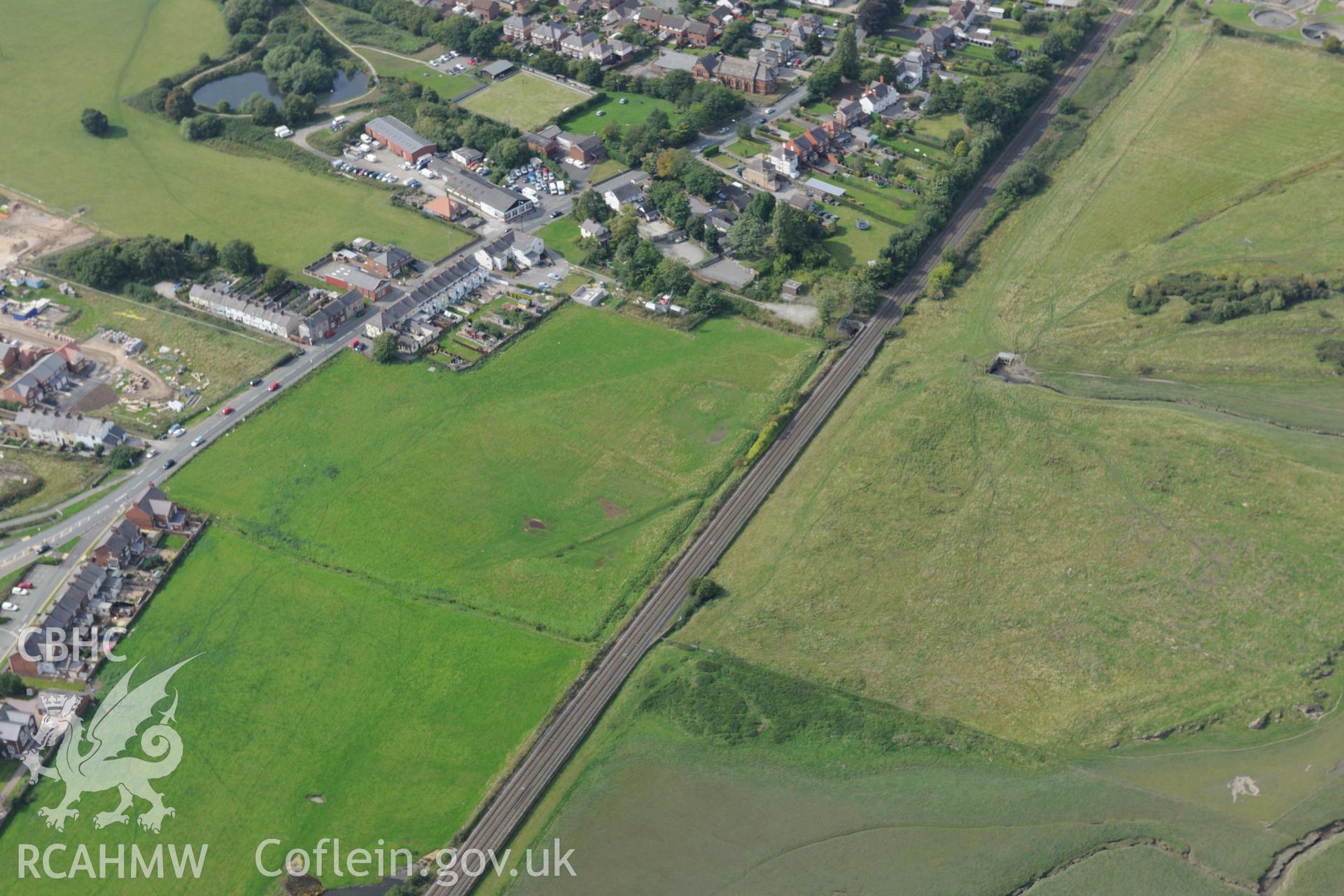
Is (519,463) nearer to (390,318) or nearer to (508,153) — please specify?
(390,318)

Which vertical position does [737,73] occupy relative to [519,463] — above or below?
above

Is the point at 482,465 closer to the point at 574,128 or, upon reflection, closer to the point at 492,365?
the point at 492,365

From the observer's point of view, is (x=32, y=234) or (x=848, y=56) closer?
(x=32, y=234)

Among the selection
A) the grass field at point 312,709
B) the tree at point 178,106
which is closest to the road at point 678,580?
the grass field at point 312,709

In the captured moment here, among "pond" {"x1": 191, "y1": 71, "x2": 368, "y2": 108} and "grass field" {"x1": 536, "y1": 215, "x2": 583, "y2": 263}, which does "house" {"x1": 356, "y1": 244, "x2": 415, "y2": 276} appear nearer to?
"grass field" {"x1": 536, "y1": 215, "x2": 583, "y2": 263}

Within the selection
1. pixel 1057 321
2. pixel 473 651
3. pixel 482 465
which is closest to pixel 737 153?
pixel 1057 321

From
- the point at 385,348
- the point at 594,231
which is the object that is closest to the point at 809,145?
the point at 594,231
